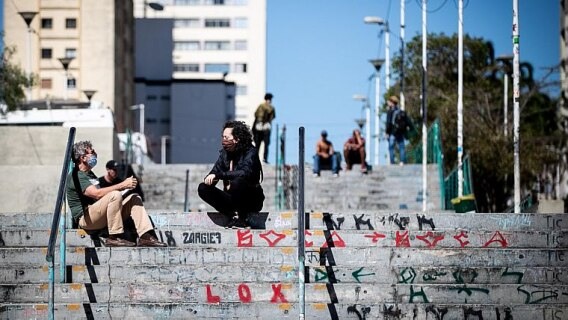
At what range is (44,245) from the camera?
1509cm

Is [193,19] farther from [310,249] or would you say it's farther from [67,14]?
[310,249]

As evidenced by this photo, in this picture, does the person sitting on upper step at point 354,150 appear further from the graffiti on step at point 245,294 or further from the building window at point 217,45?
the building window at point 217,45

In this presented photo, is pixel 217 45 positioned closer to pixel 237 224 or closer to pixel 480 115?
pixel 480 115

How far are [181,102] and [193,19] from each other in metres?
17.0

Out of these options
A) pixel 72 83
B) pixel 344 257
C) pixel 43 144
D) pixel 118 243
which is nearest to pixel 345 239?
pixel 344 257

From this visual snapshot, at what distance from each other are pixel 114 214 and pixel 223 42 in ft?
382

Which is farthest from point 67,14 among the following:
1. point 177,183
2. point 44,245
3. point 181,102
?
point 44,245

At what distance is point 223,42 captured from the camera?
428ft

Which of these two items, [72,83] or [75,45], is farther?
[75,45]

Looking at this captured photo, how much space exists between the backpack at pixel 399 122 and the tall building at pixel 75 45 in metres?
58.9

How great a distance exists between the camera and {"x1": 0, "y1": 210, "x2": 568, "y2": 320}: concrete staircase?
13.5 m

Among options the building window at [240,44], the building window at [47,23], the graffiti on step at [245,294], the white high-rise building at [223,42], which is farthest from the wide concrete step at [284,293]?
the building window at [240,44]

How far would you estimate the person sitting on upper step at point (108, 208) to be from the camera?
14.8 m

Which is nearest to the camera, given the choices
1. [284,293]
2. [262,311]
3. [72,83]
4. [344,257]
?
[262,311]
